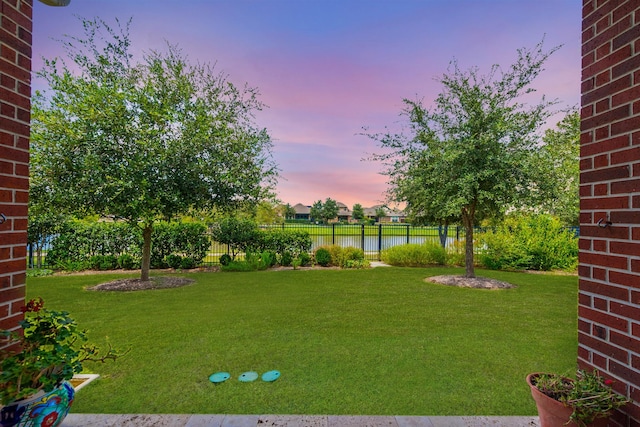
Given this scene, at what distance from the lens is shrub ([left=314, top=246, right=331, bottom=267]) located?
10.8 meters

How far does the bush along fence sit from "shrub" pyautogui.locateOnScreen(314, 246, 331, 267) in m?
0.57

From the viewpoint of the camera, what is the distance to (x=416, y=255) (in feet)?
36.7

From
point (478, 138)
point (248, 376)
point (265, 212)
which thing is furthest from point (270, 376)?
point (265, 212)

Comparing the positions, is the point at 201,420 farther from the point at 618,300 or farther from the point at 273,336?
the point at 618,300

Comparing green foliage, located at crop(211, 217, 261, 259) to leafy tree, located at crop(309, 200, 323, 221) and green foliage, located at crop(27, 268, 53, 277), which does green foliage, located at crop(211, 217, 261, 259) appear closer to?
green foliage, located at crop(27, 268, 53, 277)

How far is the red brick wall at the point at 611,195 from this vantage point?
5.17ft

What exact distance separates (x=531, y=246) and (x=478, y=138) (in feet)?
16.4

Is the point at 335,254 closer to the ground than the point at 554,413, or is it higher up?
closer to the ground

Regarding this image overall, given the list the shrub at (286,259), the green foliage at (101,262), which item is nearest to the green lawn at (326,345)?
the green foliage at (101,262)

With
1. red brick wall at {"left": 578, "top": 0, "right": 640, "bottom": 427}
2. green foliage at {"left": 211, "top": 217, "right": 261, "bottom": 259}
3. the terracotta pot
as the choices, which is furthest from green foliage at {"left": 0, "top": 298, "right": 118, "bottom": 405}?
green foliage at {"left": 211, "top": 217, "right": 261, "bottom": 259}

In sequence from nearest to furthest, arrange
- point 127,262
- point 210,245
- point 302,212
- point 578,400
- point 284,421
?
point 578,400 → point 284,421 → point 127,262 → point 210,245 → point 302,212

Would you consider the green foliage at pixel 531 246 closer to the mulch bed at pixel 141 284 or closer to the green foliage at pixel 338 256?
the green foliage at pixel 338 256

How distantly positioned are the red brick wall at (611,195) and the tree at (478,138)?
5504 millimetres

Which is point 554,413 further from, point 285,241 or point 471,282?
point 285,241
